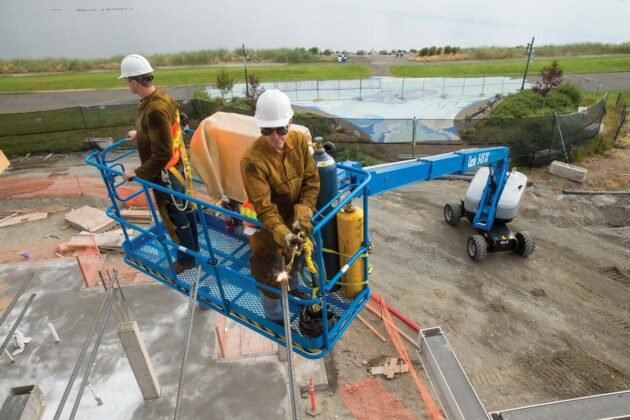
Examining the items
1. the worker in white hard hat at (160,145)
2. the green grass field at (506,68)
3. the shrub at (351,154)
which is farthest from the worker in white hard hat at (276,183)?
the green grass field at (506,68)

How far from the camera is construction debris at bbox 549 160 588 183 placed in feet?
41.1

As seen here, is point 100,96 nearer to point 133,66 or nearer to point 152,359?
point 152,359

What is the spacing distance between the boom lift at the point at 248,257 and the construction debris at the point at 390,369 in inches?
71.5

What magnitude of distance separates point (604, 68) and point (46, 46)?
2807 inches

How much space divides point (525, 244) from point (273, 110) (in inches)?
293

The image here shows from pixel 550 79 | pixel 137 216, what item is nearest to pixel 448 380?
pixel 137 216

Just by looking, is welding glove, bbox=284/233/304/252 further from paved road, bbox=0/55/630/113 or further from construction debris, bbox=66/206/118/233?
paved road, bbox=0/55/630/113

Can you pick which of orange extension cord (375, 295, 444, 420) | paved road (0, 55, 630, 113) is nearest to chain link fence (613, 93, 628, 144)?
paved road (0, 55, 630, 113)

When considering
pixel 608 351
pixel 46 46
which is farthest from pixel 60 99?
pixel 46 46

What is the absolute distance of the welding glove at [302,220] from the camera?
3433mm

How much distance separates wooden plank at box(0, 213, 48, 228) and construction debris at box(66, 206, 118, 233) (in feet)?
2.95

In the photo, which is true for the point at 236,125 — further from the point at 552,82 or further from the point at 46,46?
the point at 46,46

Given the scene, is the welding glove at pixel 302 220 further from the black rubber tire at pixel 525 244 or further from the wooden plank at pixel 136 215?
the wooden plank at pixel 136 215

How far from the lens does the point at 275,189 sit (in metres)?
3.94
